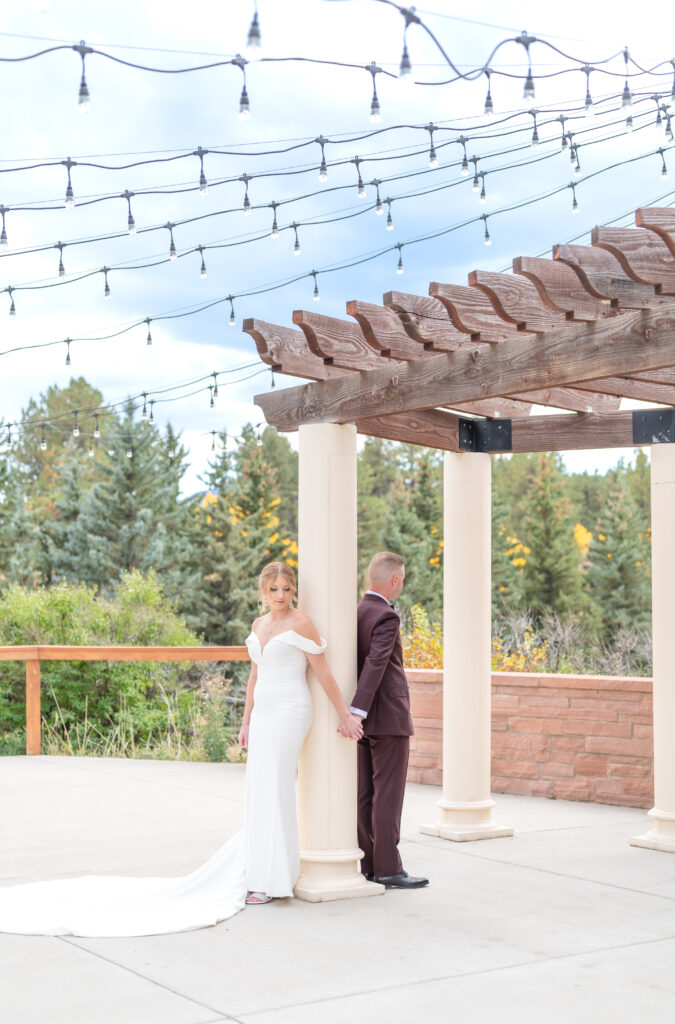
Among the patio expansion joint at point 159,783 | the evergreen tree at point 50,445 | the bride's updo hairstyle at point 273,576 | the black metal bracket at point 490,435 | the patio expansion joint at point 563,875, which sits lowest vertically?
the patio expansion joint at point 159,783

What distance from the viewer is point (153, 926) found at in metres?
4.95

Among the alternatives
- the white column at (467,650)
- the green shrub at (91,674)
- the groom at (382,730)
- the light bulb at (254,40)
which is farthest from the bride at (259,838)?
the green shrub at (91,674)

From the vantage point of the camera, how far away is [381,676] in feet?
19.0

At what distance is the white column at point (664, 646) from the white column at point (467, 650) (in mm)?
901

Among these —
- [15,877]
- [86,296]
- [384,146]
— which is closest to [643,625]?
[86,296]

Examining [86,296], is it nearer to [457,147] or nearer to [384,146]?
[457,147]

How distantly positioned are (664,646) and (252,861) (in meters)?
2.85

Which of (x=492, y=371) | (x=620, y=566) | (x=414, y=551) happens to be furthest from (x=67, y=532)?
(x=492, y=371)

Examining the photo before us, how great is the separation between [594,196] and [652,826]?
104 ft

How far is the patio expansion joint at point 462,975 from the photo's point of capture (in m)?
3.90

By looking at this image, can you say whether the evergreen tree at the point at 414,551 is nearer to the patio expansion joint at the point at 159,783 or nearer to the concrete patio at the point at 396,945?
the patio expansion joint at the point at 159,783

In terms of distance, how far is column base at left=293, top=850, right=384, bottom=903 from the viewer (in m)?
5.57

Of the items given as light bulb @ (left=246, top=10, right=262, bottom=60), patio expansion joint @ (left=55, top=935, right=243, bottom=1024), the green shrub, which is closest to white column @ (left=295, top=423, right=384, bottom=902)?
patio expansion joint @ (left=55, top=935, right=243, bottom=1024)

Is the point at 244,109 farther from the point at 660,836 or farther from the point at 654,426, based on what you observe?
the point at 660,836
